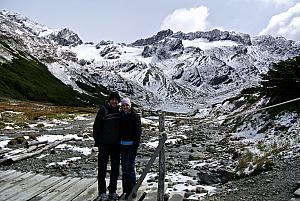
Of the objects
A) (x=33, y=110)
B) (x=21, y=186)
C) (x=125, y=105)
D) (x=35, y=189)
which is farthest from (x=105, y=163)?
(x=33, y=110)

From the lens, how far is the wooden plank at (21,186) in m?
11.4

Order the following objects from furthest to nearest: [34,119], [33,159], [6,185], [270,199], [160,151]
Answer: [34,119]
[33,159]
[6,185]
[270,199]
[160,151]

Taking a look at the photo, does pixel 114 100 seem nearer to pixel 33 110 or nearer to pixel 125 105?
pixel 125 105

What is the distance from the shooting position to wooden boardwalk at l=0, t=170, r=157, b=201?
36.7 ft

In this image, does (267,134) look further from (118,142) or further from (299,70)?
(118,142)

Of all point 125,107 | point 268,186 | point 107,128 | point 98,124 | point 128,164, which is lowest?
point 268,186

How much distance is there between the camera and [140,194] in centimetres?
1151

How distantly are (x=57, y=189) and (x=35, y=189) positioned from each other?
64 cm

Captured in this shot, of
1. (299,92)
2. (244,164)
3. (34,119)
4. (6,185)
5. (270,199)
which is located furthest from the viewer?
(34,119)

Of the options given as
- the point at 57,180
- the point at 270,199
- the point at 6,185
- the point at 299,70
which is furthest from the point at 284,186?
the point at 299,70

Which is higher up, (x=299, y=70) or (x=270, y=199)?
(x=299, y=70)

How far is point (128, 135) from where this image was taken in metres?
10.8

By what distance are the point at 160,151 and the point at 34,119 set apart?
166ft

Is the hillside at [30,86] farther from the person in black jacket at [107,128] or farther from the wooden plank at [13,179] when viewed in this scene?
the person in black jacket at [107,128]
